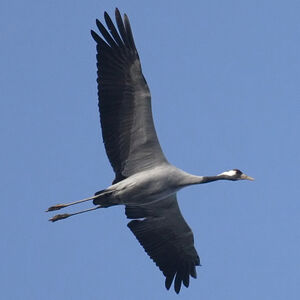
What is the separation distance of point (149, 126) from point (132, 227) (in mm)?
3505

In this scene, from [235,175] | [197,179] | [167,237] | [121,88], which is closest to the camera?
[121,88]

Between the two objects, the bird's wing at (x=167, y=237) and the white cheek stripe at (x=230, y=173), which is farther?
the bird's wing at (x=167, y=237)

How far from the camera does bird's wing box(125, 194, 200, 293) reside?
2767cm

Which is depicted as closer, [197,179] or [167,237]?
[197,179]

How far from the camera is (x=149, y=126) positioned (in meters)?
25.8

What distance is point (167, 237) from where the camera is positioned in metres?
28.0

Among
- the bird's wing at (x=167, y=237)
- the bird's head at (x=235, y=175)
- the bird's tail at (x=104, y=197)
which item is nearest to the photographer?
the bird's tail at (x=104, y=197)

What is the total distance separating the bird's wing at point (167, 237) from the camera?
27.7 metres

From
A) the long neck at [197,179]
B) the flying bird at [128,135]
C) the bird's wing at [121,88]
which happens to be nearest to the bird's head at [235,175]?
the flying bird at [128,135]

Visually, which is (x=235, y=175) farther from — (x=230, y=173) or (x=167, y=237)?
(x=167, y=237)

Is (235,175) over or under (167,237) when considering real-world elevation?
over

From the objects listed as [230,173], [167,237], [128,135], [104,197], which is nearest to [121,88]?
[128,135]

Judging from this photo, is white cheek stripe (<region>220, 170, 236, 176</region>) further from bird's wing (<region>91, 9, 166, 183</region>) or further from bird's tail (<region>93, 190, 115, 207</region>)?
bird's tail (<region>93, 190, 115, 207</region>)

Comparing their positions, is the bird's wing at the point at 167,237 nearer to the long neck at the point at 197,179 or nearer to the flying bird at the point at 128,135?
the flying bird at the point at 128,135
